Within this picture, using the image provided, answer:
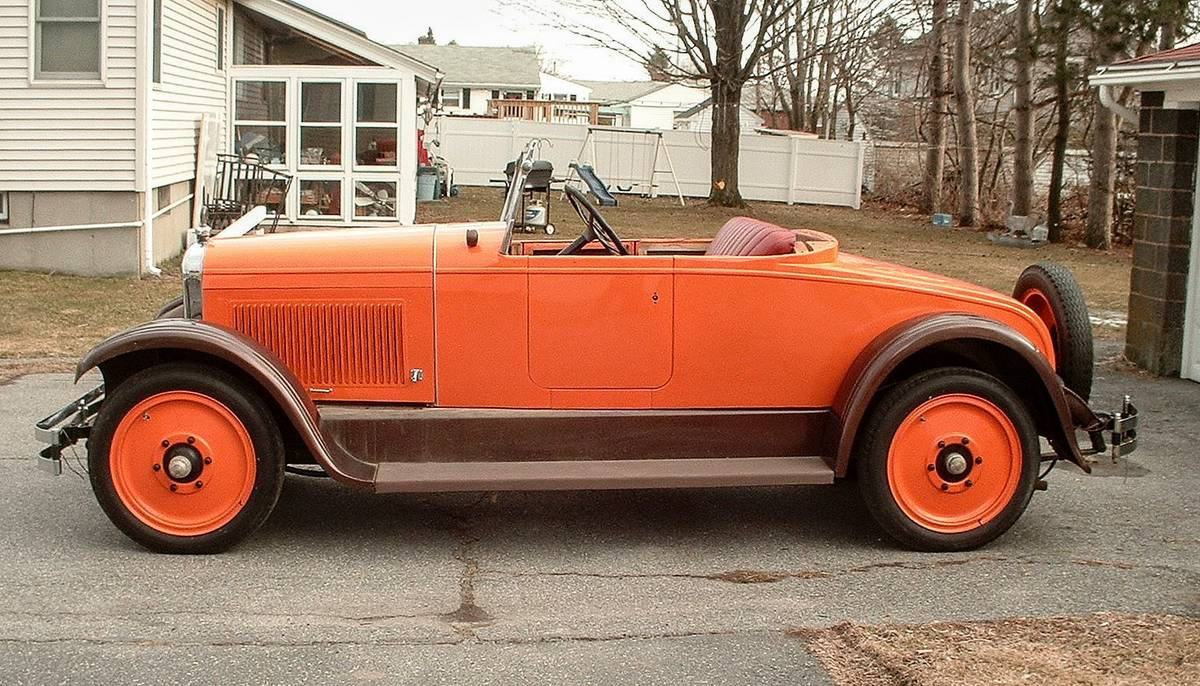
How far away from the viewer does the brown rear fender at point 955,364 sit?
5.51 metres

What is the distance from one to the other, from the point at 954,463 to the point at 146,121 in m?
11.6

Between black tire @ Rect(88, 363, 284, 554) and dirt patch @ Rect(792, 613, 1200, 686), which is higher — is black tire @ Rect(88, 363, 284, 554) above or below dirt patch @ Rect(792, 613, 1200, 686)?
above

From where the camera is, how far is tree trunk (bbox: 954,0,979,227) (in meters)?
26.1

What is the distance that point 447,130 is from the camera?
117ft

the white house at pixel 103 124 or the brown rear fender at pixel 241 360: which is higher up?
the white house at pixel 103 124

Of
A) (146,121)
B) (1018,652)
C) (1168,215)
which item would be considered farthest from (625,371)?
(146,121)

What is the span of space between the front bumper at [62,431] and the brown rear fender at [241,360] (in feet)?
0.75

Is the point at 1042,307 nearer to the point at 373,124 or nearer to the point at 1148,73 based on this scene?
the point at 1148,73

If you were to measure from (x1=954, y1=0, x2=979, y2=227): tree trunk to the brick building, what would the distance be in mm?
16265

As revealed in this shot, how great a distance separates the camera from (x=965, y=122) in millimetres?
26359

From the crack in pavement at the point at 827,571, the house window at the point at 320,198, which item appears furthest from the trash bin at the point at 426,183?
the crack in pavement at the point at 827,571

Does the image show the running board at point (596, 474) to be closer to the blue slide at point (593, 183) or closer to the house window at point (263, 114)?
the blue slide at point (593, 183)

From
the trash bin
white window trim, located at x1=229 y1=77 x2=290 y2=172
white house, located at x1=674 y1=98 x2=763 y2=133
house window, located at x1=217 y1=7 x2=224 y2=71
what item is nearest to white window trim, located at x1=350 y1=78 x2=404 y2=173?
white window trim, located at x1=229 y1=77 x2=290 y2=172

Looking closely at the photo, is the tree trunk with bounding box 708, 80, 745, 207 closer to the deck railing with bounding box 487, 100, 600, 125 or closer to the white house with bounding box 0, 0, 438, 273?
the white house with bounding box 0, 0, 438, 273
